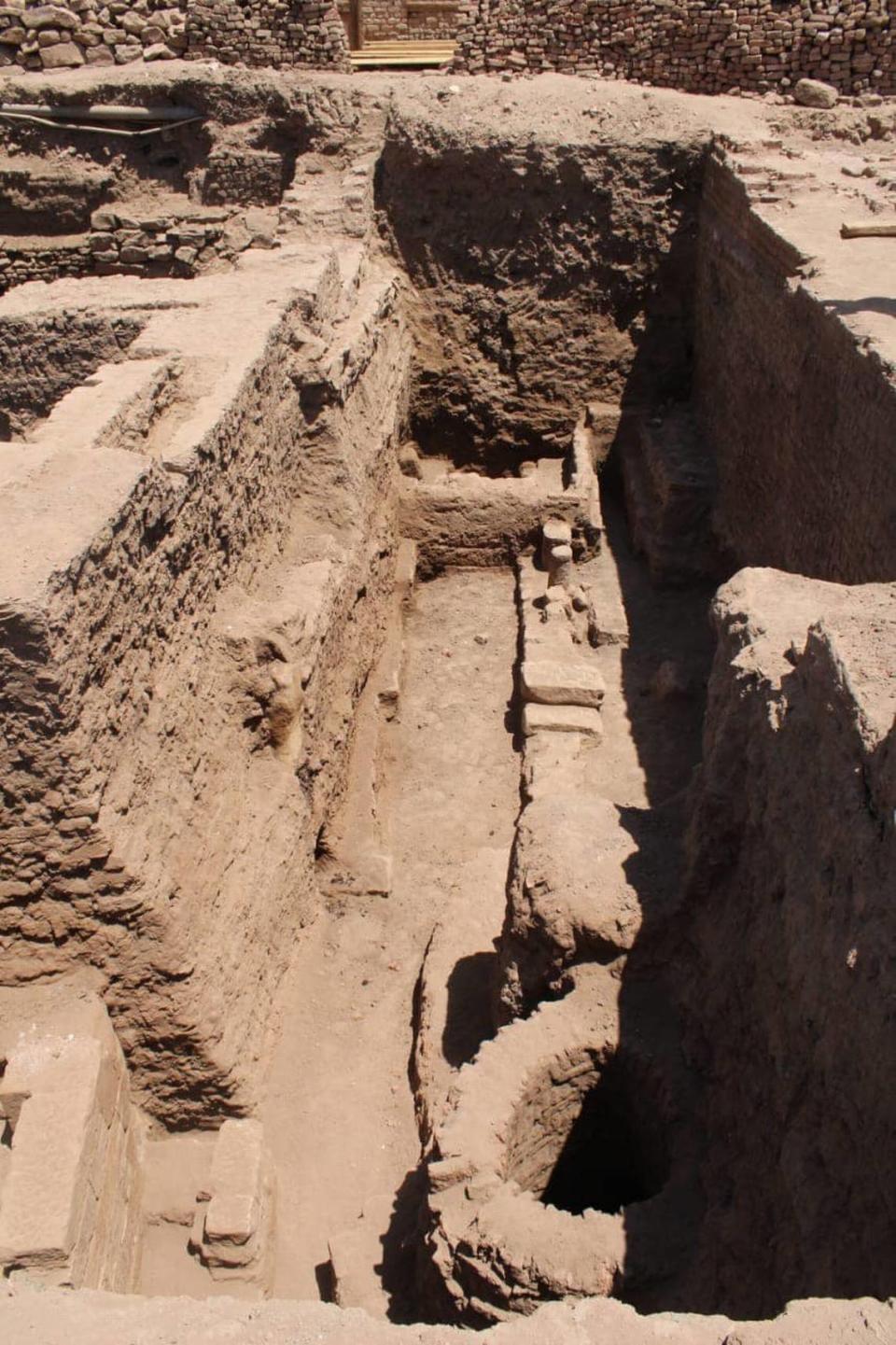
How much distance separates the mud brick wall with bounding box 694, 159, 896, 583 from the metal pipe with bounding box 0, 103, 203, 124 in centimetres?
450

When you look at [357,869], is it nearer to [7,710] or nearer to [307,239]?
[7,710]

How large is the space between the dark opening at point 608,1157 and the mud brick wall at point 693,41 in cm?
927

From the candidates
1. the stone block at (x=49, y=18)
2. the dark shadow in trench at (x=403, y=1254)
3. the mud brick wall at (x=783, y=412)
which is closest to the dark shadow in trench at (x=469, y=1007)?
the dark shadow in trench at (x=403, y=1254)

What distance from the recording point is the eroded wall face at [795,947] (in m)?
2.78

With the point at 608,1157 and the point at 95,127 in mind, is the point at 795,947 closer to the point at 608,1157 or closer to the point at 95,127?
the point at 608,1157

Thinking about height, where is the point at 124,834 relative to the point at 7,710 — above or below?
below

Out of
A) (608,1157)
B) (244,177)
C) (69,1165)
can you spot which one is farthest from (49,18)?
(608,1157)

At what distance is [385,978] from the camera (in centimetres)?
554

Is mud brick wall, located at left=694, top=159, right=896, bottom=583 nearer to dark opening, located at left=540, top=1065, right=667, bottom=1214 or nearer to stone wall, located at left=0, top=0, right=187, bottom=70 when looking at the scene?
dark opening, located at left=540, top=1065, right=667, bottom=1214

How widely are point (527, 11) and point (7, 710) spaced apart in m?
9.11

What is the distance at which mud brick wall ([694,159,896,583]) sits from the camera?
5.62 metres

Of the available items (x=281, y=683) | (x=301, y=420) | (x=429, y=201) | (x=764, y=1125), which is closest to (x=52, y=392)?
(x=301, y=420)

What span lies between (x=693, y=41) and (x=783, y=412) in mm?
4952

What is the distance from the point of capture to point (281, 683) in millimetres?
5180
